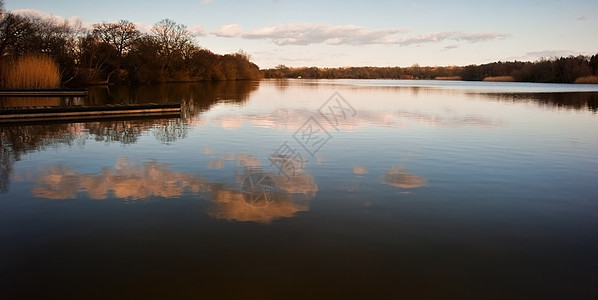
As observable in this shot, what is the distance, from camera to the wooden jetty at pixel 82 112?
49.1ft

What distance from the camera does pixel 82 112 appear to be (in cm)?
1630

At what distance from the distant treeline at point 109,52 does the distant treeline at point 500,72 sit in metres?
67.0

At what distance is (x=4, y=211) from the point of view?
5309mm

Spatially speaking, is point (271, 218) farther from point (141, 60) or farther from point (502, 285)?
point (141, 60)

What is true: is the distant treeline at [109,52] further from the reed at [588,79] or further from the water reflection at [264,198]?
the reed at [588,79]

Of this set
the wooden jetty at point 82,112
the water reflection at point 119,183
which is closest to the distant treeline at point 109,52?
the wooden jetty at point 82,112

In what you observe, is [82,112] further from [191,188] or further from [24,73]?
[24,73]

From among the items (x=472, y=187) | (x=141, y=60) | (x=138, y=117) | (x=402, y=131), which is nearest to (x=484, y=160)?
(x=472, y=187)

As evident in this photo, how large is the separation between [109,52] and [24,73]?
88.0 ft

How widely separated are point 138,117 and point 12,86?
653 inches

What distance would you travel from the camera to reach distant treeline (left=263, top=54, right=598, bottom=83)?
77562 mm

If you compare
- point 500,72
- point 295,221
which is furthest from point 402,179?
point 500,72

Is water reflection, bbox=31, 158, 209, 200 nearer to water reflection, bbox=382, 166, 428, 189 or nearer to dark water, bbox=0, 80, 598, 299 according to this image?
dark water, bbox=0, 80, 598, 299

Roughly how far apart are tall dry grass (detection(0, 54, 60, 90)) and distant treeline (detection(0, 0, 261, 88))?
34cm
